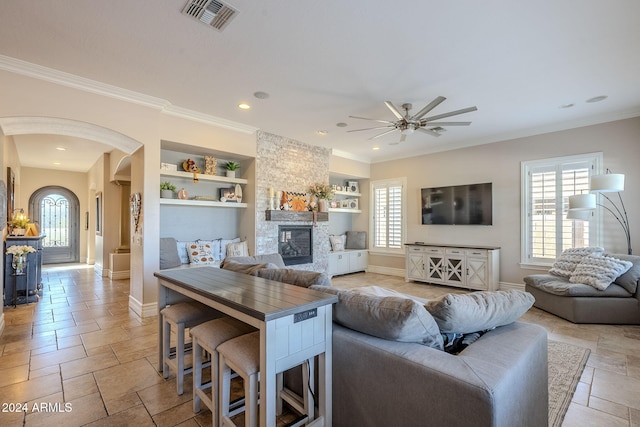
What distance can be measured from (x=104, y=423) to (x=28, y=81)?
3538 millimetres

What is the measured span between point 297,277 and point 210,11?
7.23 feet

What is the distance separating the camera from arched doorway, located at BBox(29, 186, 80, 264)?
8.78 meters

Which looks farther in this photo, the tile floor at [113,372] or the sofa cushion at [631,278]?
the sofa cushion at [631,278]

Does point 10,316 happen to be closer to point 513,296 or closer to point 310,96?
point 310,96

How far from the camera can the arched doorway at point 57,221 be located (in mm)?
8781

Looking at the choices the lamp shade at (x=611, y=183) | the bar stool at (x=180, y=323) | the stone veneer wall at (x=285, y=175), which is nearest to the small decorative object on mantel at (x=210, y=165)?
the stone veneer wall at (x=285, y=175)

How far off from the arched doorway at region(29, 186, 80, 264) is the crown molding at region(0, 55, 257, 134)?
7294 millimetres

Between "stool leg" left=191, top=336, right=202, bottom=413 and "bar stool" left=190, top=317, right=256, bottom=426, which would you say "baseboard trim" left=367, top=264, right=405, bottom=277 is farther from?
"stool leg" left=191, top=336, right=202, bottom=413

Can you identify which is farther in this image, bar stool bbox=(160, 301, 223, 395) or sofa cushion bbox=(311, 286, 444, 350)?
bar stool bbox=(160, 301, 223, 395)

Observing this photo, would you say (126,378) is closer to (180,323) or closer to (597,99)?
(180,323)

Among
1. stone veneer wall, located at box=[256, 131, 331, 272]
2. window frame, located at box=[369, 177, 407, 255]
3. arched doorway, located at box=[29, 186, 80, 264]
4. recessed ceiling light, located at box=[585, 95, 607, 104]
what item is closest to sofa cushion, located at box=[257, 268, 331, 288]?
stone veneer wall, located at box=[256, 131, 331, 272]

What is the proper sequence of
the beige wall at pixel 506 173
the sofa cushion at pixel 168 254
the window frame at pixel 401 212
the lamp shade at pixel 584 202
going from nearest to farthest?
the lamp shade at pixel 584 202 → the beige wall at pixel 506 173 → the sofa cushion at pixel 168 254 → the window frame at pixel 401 212

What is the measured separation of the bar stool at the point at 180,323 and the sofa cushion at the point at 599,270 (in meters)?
4.58

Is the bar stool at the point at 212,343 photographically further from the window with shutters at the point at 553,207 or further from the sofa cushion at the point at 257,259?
the window with shutters at the point at 553,207
